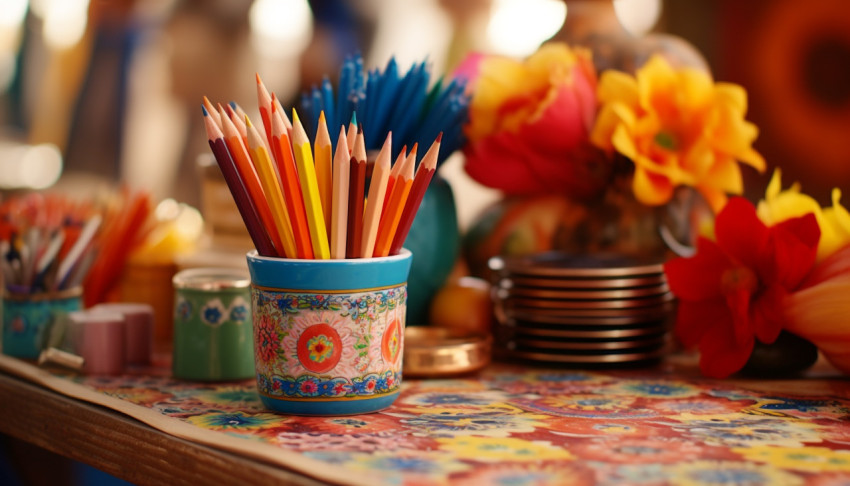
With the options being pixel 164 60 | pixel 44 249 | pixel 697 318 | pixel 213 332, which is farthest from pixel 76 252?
pixel 164 60

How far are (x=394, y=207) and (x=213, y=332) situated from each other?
10.1 inches

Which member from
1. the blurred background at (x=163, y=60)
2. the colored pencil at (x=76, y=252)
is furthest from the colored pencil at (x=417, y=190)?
the blurred background at (x=163, y=60)

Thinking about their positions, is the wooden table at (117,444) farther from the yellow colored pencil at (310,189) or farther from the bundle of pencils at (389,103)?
the bundle of pencils at (389,103)

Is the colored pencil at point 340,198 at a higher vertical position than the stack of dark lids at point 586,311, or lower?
higher

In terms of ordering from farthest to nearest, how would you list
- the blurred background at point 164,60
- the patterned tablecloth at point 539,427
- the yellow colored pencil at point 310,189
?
the blurred background at point 164,60, the yellow colored pencil at point 310,189, the patterned tablecloth at point 539,427

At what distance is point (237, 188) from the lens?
0.65 m

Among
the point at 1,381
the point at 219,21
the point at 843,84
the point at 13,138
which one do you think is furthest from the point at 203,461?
the point at 13,138

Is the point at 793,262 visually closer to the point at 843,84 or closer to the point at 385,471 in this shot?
the point at 385,471

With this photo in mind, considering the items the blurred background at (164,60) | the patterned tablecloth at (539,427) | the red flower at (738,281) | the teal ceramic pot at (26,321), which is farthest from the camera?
the blurred background at (164,60)

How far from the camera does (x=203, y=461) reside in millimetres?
563

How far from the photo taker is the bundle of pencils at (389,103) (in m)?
0.81

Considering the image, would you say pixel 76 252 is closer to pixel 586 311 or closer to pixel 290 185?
pixel 290 185

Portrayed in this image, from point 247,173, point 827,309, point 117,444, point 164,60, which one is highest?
point 164,60

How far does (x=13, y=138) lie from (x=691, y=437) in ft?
9.49
